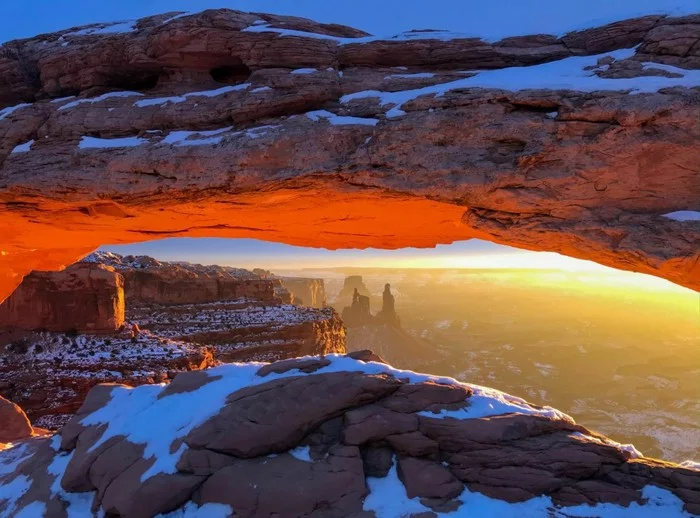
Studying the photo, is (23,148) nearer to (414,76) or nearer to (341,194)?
(341,194)

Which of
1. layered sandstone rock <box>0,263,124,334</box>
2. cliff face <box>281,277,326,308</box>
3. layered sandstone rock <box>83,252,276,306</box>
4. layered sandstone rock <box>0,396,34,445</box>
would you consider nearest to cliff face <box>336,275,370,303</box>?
cliff face <box>281,277,326,308</box>

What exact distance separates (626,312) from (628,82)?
163770 mm

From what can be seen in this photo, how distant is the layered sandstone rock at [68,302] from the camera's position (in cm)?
2831

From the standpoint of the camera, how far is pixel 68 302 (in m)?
29.5

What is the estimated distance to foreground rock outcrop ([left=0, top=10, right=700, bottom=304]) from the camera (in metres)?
8.55

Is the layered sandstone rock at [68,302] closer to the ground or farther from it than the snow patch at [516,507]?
closer to the ground

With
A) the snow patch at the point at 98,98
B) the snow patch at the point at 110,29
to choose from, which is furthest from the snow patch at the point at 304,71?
the snow patch at the point at 110,29

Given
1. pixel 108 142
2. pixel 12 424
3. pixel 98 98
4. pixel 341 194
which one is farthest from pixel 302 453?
pixel 12 424

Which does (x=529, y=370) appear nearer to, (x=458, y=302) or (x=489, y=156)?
(x=489, y=156)

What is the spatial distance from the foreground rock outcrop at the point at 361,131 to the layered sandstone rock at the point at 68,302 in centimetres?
1879

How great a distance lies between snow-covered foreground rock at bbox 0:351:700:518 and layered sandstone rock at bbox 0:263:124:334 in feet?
79.3

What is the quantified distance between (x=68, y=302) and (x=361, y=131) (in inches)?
1117

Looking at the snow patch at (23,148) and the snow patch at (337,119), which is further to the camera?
the snow patch at (23,148)

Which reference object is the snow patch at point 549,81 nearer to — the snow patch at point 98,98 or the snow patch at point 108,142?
the snow patch at point 108,142
